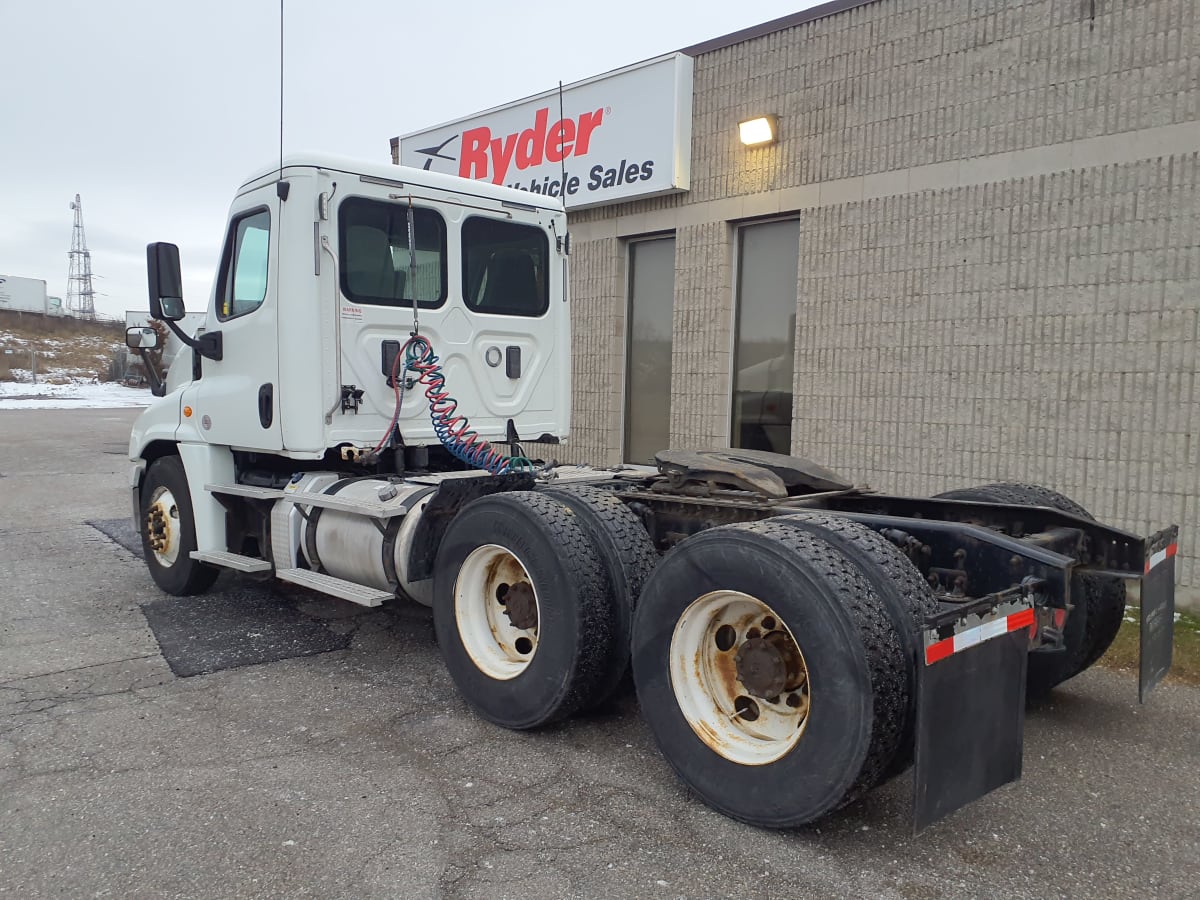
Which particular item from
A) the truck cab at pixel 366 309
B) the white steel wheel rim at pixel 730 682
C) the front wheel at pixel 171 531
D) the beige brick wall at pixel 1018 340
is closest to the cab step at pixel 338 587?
the truck cab at pixel 366 309

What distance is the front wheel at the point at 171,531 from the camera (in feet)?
21.1

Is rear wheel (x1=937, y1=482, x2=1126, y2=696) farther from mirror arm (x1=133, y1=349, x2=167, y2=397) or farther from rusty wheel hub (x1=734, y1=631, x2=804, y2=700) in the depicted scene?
mirror arm (x1=133, y1=349, x2=167, y2=397)

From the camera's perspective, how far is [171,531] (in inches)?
260

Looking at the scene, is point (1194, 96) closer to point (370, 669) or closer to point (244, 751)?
point (370, 669)

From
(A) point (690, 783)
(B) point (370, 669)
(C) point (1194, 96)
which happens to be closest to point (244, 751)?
(B) point (370, 669)

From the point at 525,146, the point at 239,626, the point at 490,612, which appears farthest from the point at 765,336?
the point at 239,626

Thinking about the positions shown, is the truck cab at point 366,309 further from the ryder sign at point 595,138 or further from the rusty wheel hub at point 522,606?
the ryder sign at point 595,138

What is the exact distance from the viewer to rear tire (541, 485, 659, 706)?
4.04m

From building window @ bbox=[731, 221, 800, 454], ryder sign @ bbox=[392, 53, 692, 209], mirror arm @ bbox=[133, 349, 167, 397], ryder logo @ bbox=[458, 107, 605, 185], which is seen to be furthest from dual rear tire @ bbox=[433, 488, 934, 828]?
ryder logo @ bbox=[458, 107, 605, 185]

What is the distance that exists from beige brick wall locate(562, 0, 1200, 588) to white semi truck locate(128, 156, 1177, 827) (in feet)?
7.18

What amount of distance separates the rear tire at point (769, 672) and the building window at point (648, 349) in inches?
226

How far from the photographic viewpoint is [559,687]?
3986 mm

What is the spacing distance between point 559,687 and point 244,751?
1.39 metres

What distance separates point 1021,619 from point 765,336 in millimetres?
5621
